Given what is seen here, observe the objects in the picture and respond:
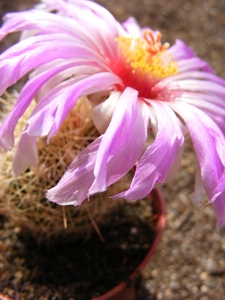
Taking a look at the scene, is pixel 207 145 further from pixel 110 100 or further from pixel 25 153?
pixel 25 153

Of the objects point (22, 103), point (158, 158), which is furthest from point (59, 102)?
point (158, 158)

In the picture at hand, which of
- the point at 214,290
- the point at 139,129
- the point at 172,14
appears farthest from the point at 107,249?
the point at 172,14

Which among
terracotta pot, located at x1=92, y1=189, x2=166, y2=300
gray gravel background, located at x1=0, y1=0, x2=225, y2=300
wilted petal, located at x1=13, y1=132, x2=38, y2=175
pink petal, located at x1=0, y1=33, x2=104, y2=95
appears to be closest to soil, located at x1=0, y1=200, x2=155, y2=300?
terracotta pot, located at x1=92, y1=189, x2=166, y2=300

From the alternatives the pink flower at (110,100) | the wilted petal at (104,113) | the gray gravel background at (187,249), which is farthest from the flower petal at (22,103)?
the gray gravel background at (187,249)

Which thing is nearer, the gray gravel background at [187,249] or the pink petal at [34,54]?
the pink petal at [34,54]

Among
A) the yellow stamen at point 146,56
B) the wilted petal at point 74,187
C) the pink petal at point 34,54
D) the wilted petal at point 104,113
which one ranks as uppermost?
the pink petal at point 34,54

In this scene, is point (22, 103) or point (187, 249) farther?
point (187, 249)

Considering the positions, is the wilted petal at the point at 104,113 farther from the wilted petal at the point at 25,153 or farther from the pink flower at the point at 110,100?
the wilted petal at the point at 25,153
